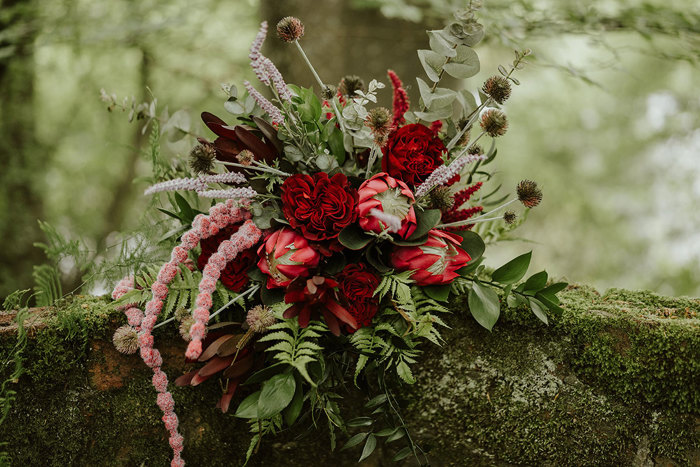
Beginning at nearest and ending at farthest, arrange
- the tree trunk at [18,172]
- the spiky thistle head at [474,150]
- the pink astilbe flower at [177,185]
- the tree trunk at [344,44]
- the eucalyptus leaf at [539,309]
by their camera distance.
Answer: the pink astilbe flower at [177,185]
the eucalyptus leaf at [539,309]
the spiky thistle head at [474,150]
the tree trunk at [344,44]
the tree trunk at [18,172]

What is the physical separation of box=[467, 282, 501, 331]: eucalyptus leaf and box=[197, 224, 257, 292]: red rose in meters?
0.68

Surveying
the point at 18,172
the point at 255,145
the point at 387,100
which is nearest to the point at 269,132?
the point at 255,145

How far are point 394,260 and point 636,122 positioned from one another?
10.9m

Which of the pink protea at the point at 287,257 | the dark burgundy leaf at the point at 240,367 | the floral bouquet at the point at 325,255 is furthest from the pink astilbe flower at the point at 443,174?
the dark burgundy leaf at the point at 240,367

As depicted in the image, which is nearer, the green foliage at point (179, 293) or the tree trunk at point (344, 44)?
the green foliage at point (179, 293)

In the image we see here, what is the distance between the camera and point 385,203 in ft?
4.51

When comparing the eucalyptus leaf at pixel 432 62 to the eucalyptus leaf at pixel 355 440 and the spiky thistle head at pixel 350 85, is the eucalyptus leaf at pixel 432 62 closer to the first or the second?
the spiky thistle head at pixel 350 85

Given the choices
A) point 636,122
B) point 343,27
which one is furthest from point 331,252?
point 636,122

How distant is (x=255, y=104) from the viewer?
1632 mm

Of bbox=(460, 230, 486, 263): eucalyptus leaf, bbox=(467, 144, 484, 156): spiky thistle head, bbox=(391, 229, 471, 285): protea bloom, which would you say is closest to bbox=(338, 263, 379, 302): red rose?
bbox=(391, 229, 471, 285): protea bloom

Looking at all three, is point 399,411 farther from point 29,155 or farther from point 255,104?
point 29,155

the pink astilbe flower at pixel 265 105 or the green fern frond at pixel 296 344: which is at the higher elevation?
the pink astilbe flower at pixel 265 105

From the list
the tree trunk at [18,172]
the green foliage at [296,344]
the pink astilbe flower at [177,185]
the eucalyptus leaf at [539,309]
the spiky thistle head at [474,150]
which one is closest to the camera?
the green foliage at [296,344]

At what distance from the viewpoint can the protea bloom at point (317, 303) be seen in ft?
4.41
